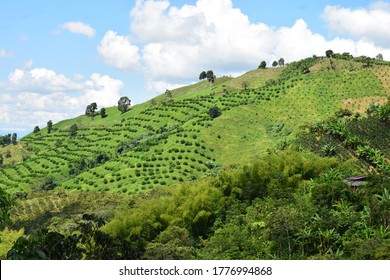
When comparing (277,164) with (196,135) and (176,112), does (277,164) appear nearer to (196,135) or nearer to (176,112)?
(196,135)

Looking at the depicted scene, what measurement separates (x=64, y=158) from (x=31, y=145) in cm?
5181

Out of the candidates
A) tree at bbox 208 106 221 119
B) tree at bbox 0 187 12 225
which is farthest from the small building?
tree at bbox 208 106 221 119

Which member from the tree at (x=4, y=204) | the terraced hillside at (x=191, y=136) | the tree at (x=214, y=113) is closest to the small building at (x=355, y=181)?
the terraced hillside at (x=191, y=136)

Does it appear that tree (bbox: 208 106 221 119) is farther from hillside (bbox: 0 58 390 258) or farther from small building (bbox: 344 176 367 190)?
small building (bbox: 344 176 367 190)

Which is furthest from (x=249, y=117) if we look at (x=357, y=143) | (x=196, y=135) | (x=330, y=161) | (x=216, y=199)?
(x=216, y=199)

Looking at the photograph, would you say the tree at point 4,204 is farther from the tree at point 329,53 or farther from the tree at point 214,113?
the tree at point 329,53

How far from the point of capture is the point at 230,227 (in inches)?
2148

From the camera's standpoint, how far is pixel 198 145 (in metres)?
126

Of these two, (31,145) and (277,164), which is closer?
(277,164)

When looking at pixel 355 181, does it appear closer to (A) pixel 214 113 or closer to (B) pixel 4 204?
(B) pixel 4 204

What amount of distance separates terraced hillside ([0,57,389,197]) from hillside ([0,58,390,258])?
0.33 metres

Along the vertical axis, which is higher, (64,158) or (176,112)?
(176,112)

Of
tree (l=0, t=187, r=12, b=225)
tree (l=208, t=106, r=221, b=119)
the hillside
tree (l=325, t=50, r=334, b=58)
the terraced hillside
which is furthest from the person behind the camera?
tree (l=325, t=50, r=334, b=58)

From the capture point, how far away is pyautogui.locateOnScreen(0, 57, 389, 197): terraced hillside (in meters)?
118
